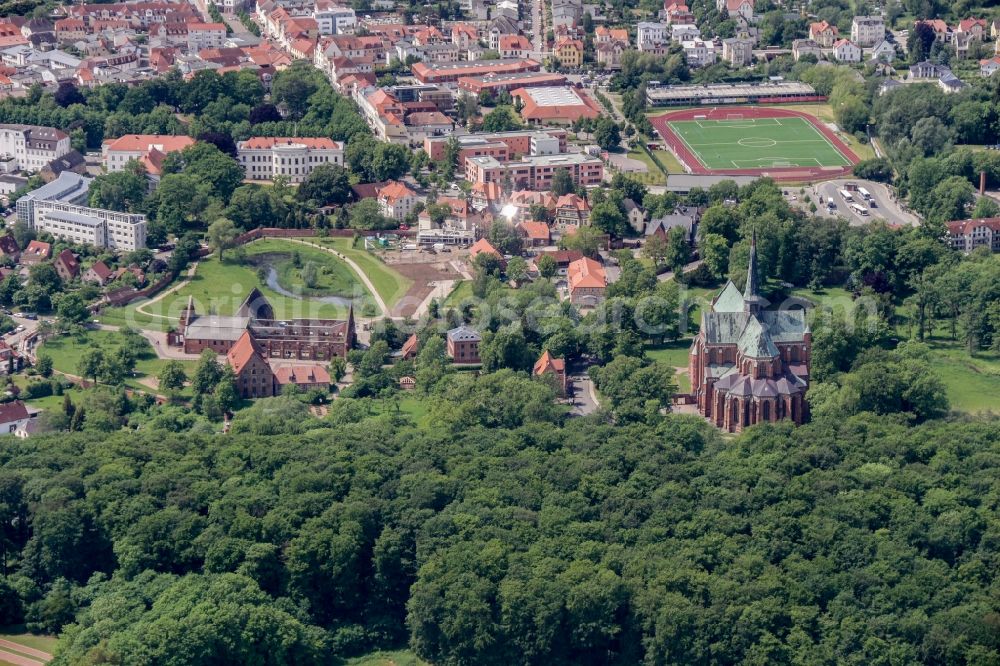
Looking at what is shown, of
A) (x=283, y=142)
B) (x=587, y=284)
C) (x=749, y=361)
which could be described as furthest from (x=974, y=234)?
(x=283, y=142)

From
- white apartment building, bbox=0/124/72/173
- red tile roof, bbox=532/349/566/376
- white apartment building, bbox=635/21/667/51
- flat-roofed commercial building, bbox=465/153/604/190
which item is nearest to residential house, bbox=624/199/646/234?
flat-roofed commercial building, bbox=465/153/604/190

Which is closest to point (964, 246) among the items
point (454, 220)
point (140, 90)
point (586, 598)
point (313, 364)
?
point (454, 220)

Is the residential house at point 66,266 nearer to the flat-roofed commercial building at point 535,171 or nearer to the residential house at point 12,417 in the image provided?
the residential house at point 12,417

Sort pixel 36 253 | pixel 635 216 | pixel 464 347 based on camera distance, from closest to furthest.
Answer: pixel 464 347 < pixel 36 253 < pixel 635 216

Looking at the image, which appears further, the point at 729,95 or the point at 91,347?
the point at 729,95

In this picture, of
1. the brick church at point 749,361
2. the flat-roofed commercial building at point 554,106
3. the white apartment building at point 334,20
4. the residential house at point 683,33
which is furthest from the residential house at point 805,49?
the brick church at point 749,361

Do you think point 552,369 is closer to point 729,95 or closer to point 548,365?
point 548,365
